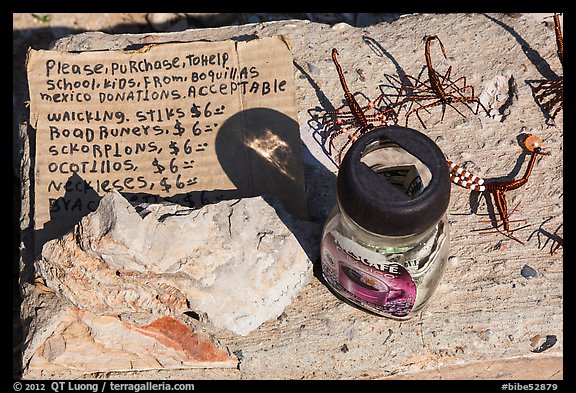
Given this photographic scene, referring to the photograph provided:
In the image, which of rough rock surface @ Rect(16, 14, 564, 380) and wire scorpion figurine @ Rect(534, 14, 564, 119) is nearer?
rough rock surface @ Rect(16, 14, 564, 380)

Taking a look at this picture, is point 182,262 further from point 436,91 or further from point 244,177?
point 436,91

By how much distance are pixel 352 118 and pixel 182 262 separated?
652 millimetres

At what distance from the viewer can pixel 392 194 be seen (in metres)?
1.18

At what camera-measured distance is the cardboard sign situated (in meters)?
1.78

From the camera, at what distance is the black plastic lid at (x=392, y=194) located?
3.82ft

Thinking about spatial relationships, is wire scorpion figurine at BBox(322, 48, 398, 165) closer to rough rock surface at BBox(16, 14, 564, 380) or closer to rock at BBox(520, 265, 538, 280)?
rough rock surface at BBox(16, 14, 564, 380)

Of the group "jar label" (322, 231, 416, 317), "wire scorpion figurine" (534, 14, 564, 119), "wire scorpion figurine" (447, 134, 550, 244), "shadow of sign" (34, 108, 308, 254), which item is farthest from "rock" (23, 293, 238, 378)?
"wire scorpion figurine" (534, 14, 564, 119)

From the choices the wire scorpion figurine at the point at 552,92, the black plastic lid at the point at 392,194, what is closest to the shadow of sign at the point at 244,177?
the black plastic lid at the point at 392,194

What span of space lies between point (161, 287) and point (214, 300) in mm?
123

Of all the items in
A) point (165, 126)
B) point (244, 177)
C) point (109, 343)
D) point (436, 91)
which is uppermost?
point (436, 91)

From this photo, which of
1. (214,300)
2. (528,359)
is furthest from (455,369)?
(214,300)

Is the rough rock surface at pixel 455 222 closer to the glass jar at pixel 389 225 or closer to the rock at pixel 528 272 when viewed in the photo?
the rock at pixel 528 272

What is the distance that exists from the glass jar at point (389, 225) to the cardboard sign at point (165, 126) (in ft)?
1.06

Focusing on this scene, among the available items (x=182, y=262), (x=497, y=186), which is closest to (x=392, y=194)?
(x=182, y=262)
